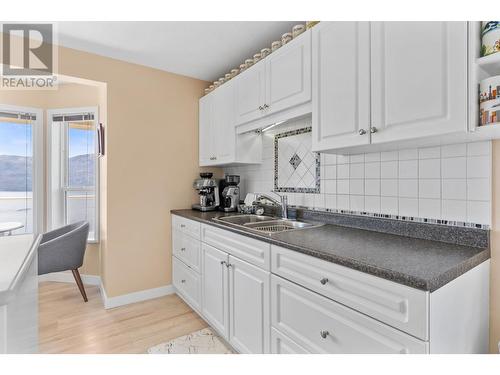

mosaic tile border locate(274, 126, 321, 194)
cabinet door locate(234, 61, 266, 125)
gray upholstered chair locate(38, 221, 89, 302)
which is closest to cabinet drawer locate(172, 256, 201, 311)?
gray upholstered chair locate(38, 221, 89, 302)

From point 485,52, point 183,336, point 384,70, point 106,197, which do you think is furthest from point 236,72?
point 183,336

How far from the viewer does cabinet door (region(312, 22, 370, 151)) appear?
1.37 meters

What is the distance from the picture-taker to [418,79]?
1.15 meters

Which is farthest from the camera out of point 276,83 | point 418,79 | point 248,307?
point 276,83

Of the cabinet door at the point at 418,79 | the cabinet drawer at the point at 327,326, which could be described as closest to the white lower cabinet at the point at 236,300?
the cabinet drawer at the point at 327,326

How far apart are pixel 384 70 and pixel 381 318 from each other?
3.55ft

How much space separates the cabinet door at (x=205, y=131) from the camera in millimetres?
2859

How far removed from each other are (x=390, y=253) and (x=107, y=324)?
2303mm

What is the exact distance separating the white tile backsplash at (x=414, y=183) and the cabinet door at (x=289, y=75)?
365 mm

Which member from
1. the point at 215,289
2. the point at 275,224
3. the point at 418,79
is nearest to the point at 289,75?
the point at 418,79

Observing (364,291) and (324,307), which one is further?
(324,307)

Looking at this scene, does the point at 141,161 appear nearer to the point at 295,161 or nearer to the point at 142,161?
the point at 142,161
